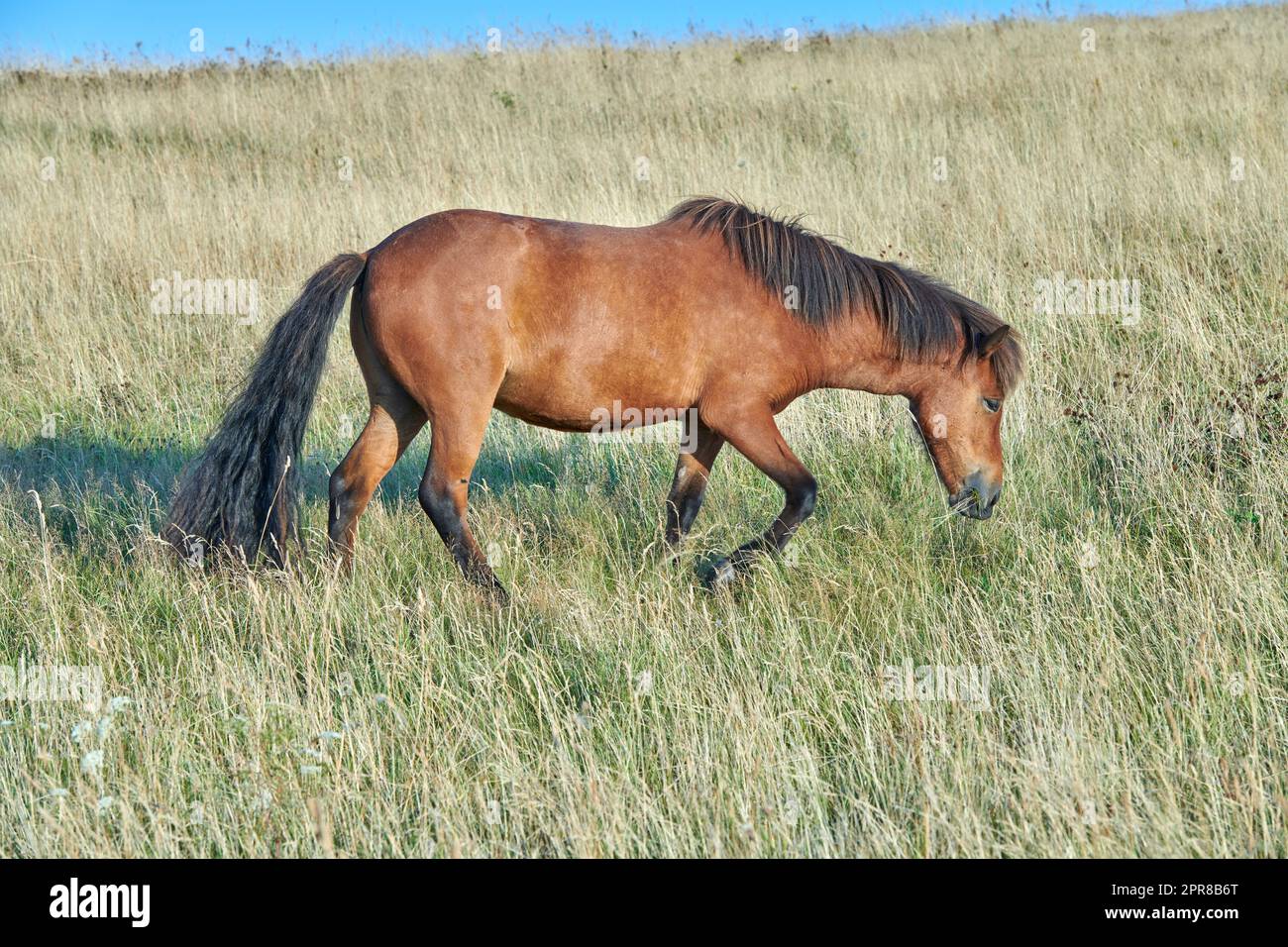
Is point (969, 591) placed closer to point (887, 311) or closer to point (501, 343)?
point (887, 311)

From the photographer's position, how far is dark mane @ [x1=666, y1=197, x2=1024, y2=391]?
479cm

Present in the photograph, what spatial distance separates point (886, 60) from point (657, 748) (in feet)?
42.1

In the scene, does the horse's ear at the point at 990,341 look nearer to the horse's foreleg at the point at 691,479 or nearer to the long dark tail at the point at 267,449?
the horse's foreleg at the point at 691,479

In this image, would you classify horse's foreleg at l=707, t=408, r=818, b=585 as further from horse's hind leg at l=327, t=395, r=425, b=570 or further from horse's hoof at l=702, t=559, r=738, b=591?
horse's hind leg at l=327, t=395, r=425, b=570

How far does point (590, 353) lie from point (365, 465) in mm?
1156

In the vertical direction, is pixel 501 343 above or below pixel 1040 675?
above

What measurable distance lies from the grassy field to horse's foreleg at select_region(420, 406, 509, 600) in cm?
15

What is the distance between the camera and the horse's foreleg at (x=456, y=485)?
450 cm

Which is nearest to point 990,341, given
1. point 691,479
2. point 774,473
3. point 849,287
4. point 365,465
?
point 849,287

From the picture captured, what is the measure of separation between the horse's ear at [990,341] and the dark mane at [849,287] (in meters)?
0.03

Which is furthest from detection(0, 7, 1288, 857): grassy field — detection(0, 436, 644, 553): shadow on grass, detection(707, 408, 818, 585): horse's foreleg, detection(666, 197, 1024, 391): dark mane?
detection(666, 197, 1024, 391): dark mane

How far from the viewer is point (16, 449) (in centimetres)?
682

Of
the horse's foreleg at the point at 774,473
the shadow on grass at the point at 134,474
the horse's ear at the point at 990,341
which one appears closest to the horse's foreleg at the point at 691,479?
the horse's foreleg at the point at 774,473
